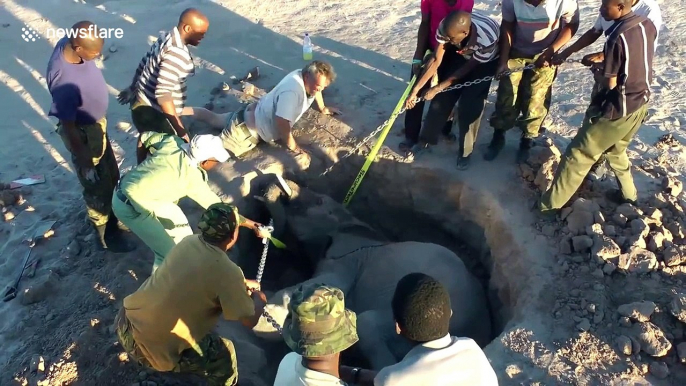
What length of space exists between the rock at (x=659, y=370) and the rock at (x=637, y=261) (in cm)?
69

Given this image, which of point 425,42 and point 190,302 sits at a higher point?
point 425,42

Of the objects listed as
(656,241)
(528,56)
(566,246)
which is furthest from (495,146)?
(656,241)

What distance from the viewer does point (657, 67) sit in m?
6.34

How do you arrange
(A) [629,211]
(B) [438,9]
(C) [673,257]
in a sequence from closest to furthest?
1. (C) [673,257]
2. (A) [629,211]
3. (B) [438,9]

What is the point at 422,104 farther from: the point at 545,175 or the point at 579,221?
the point at 579,221

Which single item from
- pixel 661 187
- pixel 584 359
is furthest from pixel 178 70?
pixel 661 187

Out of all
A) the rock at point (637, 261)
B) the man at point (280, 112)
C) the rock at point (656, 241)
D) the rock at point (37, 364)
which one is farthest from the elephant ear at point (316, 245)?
the rock at point (656, 241)

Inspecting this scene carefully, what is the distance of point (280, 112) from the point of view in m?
4.98

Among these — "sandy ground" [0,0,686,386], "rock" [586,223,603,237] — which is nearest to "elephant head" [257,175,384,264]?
"sandy ground" [0,0,686,386]

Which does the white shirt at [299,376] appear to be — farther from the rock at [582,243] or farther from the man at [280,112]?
the man at [280,112]

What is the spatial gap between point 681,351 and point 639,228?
37.0 inches

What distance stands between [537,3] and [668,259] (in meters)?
2.01

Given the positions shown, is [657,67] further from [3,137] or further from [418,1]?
[3,137]

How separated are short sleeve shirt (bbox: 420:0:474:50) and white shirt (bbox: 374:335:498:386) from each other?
2967 millimetres
